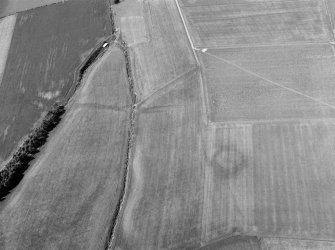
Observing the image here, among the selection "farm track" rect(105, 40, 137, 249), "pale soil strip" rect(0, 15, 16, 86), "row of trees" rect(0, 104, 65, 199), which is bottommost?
"farm track" rect(105, 40, 137, 249)

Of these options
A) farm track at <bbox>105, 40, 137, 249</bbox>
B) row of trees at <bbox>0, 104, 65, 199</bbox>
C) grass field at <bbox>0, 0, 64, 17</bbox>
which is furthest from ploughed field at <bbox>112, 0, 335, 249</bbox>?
grass field at <bbox>0, 0, 64, 17</bbox>

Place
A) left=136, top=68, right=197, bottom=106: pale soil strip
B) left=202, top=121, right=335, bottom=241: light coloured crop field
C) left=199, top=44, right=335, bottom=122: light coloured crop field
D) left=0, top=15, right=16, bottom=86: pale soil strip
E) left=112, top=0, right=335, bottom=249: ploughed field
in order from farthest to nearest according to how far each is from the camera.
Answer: left=0, top=15, right=16, bottom=86: pale soil strip → left=136, top=68, right=197, bottom=106: pale soil strip → left=199, top=44, right=335, bottom=122: light coloured crop field → left=112, top=0, right=335, bottom=249: ploughed field → left=202, top=121, right=335, bottom=241: light coloured crop field

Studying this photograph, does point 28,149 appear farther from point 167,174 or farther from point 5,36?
point 5,36

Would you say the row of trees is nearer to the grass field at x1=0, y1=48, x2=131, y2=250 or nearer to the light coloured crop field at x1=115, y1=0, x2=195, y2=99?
the grass field at x1=0, y1=48, x2=131, y2=250

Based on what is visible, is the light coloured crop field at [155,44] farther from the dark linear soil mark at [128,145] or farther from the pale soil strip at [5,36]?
the pale soil strip at [5,36]

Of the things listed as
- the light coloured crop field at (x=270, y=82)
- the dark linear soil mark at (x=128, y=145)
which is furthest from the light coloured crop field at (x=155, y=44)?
the light coloured crop field at (x=270, y=82)

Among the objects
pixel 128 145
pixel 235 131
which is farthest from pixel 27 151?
pixel 235 131
